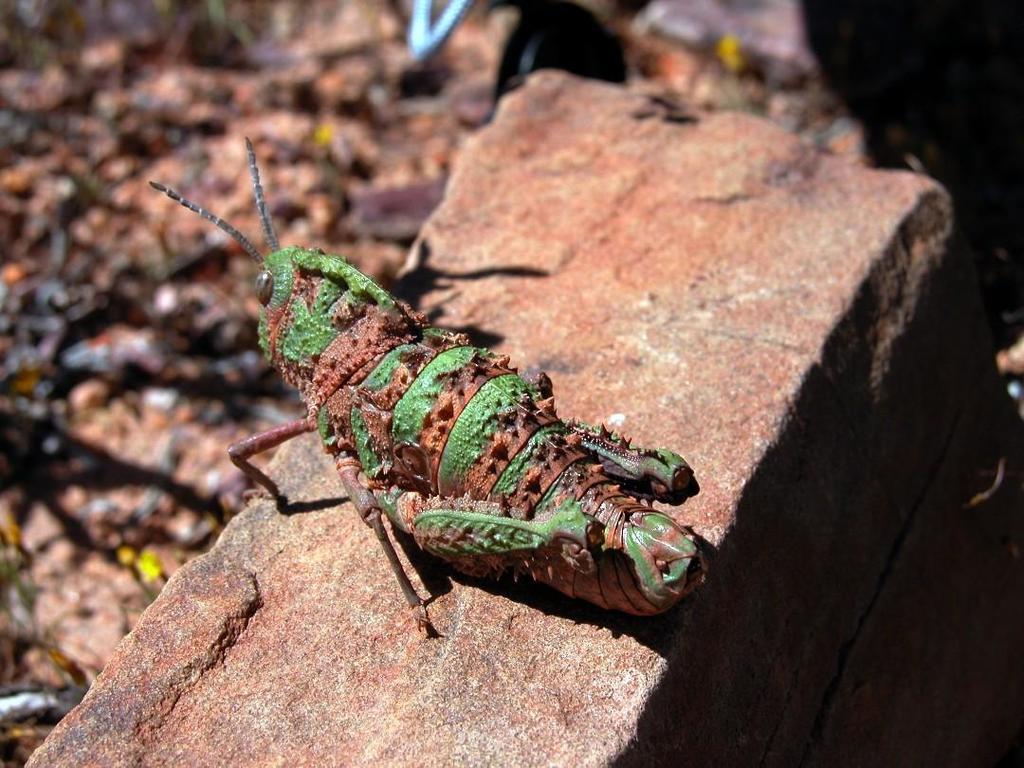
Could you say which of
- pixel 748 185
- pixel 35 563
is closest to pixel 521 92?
pixel 748 185

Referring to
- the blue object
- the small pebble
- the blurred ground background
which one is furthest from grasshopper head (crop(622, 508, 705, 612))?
the small pebble

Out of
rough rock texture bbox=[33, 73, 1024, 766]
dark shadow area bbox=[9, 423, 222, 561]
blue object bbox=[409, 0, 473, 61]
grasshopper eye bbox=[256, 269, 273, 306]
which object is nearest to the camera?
rough rock texture bbox=[33, 73, 1024, 766]

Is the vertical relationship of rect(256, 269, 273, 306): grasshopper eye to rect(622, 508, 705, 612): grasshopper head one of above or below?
above

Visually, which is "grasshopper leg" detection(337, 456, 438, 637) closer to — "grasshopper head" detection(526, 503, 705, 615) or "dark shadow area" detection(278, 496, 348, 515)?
"dark shadow area" detection(278, 496, 348, 515)

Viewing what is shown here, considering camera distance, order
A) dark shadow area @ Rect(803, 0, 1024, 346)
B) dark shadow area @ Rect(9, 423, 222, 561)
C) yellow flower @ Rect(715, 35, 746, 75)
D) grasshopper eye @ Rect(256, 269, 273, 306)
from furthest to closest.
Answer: yellow flower @ Rect(715, 35, 746, 75), dark shadow area @ Rect(803, 0, 1024, 346), dark shadow area @ Rect(9, 423, 222, 561), grasshopper eye @ Rect(256, 269, 273, 306)

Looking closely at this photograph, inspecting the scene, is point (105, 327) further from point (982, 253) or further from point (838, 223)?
point (982, 253)

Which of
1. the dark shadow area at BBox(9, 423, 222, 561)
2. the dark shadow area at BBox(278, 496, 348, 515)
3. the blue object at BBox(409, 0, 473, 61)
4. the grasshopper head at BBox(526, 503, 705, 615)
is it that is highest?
the blue object at BBox(409, 0, 473, 61)
